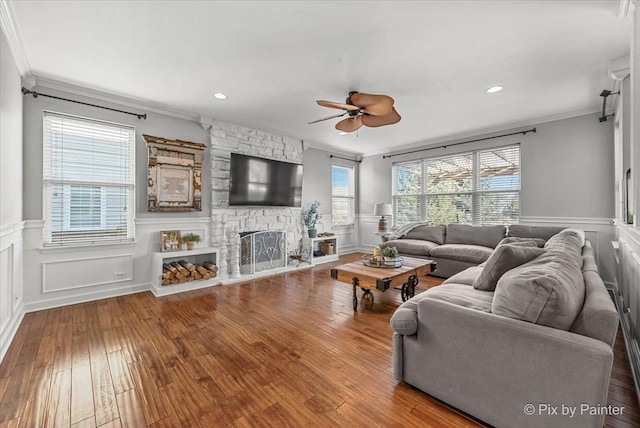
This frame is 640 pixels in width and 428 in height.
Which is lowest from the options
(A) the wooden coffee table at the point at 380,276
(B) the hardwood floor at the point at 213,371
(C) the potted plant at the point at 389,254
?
(B) the hardwood floor at the point at 213,371

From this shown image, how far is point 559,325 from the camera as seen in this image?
130 centimetres

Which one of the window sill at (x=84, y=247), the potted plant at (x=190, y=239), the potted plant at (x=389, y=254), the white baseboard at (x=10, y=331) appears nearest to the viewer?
the white baseboard at (x=10, y=331)

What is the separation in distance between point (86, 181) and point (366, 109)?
3610 mm

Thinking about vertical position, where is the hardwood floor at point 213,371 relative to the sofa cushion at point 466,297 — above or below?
below

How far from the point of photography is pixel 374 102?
282cm

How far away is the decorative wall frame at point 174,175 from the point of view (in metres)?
3.82

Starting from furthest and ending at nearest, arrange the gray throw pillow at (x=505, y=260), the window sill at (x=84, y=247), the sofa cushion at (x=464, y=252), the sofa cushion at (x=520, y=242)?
the sofa cushion at (x=464, y=252)
the window sill at (x=84, y=247)
the sofa cushion at (x=520, y=242)
the gray throw pillow at (x=505, y=260)

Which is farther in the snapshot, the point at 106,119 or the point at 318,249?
the point at 318,249

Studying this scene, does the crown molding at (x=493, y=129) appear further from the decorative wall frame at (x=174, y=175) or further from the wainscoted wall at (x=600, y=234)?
the decorative wall frame at (x=174, y=175)

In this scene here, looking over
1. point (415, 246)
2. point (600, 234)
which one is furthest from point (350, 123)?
point (600, 234)

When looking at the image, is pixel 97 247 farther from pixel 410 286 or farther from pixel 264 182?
pixel 410 286

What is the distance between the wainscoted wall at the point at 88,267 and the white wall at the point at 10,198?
206 mm

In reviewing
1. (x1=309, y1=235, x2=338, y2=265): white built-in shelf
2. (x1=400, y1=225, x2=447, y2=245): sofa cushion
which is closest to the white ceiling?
(x1=400, y1=225, x2=447, y2=245): sofa cushion

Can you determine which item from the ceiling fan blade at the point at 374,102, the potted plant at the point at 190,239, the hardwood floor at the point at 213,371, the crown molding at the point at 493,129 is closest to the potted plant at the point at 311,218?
the potted plant at the point at 190,239
